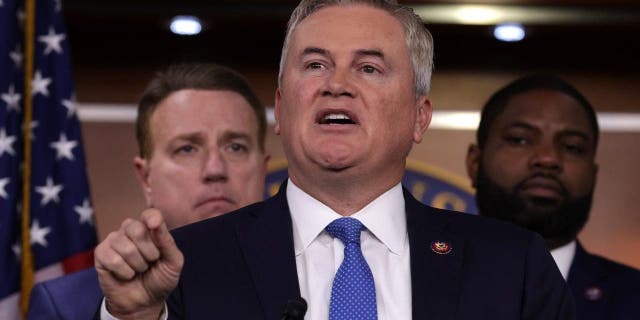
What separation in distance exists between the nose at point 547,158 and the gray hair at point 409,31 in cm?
107

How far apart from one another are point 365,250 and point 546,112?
156 centimetres

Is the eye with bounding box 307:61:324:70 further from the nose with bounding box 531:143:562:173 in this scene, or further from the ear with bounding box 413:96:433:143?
the nose with bounding box 531:143:562:173

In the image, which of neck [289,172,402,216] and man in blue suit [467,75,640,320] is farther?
man in blue suit [467,75,640,320]

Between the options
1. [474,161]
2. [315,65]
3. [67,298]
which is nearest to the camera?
[315,65]

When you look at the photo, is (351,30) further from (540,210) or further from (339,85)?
(540,210)

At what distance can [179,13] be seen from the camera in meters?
4.00

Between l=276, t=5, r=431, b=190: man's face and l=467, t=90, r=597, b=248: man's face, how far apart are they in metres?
1.09

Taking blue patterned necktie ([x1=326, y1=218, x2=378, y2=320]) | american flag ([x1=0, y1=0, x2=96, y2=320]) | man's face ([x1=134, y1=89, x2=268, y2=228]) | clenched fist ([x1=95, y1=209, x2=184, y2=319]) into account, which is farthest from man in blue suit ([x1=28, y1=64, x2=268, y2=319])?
clenched fist ([x1=95, y1=209, x2=184, y2=319])

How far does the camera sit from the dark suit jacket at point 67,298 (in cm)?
282

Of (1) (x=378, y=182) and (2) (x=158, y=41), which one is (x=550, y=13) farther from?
(1) (x=378, y=182)

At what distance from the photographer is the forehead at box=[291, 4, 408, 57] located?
7.75ft

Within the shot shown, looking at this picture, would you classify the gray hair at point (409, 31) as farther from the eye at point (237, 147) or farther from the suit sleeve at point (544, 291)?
the eye at point (237, 147)

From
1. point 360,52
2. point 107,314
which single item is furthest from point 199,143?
point 107,314

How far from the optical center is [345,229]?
2197 mm
